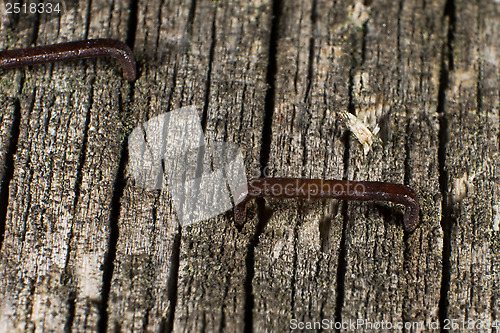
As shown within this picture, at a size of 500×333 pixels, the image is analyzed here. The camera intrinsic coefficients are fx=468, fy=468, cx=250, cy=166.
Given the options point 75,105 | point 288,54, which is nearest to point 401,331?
point 288,54

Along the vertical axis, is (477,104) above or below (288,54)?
below

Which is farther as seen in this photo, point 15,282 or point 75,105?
point 75,105

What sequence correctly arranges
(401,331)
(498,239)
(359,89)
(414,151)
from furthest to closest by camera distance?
(359,89) < (414,151) < (498,239) < (401,331)

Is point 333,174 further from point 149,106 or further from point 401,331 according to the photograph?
point 149,106

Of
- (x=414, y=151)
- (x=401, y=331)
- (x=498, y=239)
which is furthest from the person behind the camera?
(x=414, y=151)

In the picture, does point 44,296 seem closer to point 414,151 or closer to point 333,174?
point 333,174

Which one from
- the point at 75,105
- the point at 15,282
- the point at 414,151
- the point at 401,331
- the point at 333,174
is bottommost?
the point at 401,331
